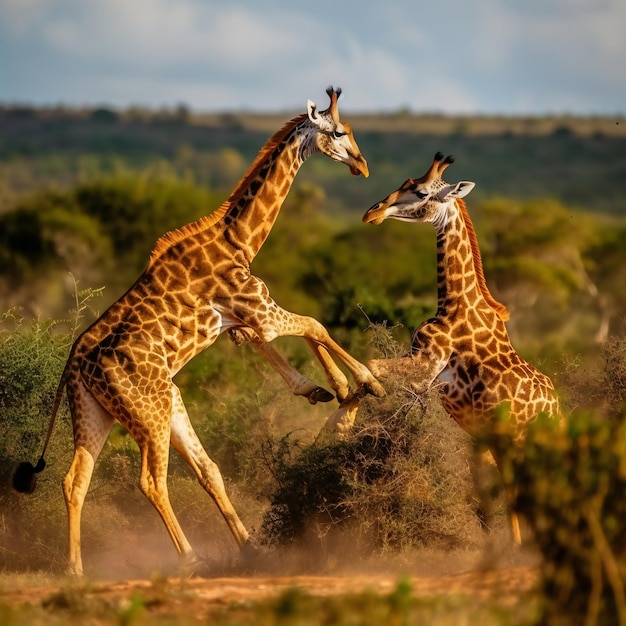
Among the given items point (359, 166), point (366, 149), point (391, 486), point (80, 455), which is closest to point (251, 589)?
point (391, 486)

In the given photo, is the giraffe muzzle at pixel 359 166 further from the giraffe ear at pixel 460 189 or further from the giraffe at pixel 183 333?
the giraffe ear at pixel 460 189

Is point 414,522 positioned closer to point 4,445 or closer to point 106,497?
point 106,497

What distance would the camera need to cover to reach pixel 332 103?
34.0 ft

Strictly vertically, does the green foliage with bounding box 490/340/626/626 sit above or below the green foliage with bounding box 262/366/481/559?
above

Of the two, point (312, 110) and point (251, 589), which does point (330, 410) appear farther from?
point (251, 589)

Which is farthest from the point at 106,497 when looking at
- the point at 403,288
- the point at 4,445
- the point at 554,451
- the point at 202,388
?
the point at 403,288

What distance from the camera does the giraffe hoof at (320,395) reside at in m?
10.0

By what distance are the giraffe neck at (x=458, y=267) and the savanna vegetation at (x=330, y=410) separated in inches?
25.6

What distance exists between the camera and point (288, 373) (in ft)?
33.9

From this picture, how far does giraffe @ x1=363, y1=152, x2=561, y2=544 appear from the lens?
384 inches

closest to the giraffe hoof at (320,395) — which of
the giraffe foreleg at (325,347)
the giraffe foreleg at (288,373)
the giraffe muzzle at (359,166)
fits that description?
the giraffe foreleg at (288,373)

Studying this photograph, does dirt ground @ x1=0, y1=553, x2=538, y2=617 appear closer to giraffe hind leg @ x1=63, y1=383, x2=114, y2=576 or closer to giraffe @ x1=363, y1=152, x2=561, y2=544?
giraffe hind leg @ x1=63, y1=383, x2=114, y2=576

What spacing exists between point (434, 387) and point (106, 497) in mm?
3824

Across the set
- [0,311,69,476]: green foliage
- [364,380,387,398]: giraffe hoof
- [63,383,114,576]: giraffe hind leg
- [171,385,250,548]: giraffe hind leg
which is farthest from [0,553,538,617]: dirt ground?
[0,311,69,476]: green foliage
